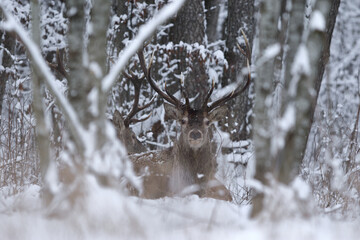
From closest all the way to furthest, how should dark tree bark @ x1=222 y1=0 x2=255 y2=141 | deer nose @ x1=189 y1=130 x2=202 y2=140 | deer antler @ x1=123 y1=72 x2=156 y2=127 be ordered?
deer nose @ x1=189 y1=130 x2=202 y2=140 → deer antler @ x1=123 y1=72 x2=156 y2=127 → dark tree bark @ x1=222 y1=0 x2=255 y2=141

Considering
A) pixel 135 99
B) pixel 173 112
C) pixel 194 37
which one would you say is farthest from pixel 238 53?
pixel 173 112

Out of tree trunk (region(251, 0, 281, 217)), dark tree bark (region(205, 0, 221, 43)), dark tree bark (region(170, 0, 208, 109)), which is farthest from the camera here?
dark tree bark (region(205, 0, 221, 43))

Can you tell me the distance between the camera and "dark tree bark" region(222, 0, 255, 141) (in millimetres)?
8102

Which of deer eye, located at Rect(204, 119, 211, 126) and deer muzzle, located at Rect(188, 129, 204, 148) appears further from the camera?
deer eye, located at Rect(204, 119, 211, 126)

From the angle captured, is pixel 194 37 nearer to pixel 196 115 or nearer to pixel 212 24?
pixel 196 115

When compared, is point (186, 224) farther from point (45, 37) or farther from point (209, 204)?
point (45, 37)

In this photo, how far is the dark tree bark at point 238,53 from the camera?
810cm

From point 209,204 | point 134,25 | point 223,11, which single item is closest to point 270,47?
point 209,204

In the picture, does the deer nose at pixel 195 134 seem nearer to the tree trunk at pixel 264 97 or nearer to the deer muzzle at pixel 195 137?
the deer muzzle at pixel 195 137

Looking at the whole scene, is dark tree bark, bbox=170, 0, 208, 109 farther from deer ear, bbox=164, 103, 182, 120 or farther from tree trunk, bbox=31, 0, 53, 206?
tree trunk, bbox=31, 0, 53, 206

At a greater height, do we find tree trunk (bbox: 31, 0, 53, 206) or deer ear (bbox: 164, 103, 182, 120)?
tree trunk (bbox: 31, 0, 53, 206)

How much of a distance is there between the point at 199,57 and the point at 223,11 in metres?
4.88

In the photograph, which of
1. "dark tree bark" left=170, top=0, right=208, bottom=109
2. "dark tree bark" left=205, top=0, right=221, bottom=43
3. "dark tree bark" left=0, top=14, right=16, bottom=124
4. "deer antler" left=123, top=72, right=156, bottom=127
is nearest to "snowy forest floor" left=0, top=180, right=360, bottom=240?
"deer antler" left=123, top=72, right=156, bottom=127

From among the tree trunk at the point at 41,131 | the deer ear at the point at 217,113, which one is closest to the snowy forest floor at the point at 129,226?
the tree trunk at the point at 41,131
